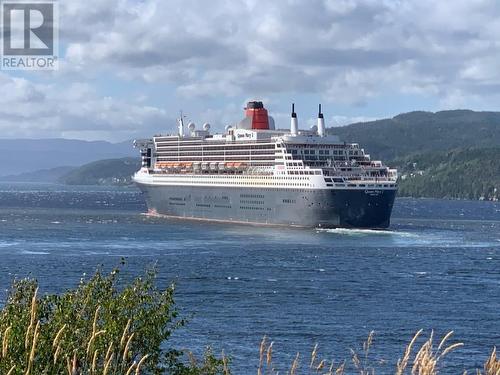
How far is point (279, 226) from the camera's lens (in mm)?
114875

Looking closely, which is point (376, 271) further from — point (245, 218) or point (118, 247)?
point (245, 218)

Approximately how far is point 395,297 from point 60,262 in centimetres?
3003

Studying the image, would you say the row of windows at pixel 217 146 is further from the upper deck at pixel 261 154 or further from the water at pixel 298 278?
the water at pixel 298 278

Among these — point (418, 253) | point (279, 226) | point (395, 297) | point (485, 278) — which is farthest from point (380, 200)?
point (395, 297)

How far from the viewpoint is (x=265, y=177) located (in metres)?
118

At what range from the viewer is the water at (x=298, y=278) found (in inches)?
1768

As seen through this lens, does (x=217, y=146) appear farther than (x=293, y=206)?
Yes

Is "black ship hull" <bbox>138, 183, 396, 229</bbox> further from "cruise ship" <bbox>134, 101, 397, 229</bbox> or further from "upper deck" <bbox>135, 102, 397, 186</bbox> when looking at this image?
"upper deck" <bbox>135, 102, 397, 186</bbox>

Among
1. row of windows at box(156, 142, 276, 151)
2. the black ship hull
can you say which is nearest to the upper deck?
row of windows at box(156, 142, 276, 151)

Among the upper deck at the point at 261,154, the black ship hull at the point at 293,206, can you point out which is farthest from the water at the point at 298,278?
the upper deck at the point at 261,154

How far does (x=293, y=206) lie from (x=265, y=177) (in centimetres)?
778

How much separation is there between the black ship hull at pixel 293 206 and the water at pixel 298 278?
89.3 inches

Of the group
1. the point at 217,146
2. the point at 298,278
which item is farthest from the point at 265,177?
the point at 298,278

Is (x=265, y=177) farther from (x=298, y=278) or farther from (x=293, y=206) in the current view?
(x=298, y=278)
